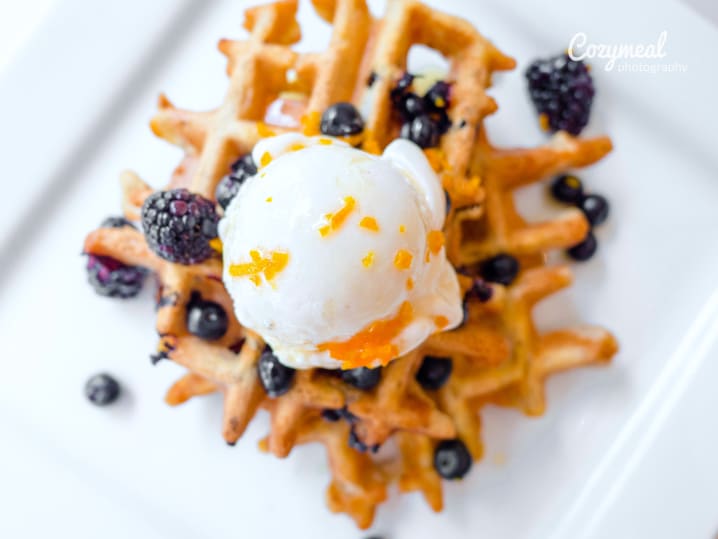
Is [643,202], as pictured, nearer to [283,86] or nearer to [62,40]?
[283,86]

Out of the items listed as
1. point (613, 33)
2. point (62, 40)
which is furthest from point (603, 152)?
point (62, 40)

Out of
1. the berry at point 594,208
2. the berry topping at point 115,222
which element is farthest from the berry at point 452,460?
the berry topping at point 115,222

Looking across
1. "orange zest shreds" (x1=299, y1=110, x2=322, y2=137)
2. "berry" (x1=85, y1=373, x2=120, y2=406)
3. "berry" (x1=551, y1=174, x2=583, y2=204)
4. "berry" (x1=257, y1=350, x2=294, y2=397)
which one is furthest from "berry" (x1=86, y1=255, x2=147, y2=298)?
"berry" (x1=551, y1=174, x2=583, y2=204)

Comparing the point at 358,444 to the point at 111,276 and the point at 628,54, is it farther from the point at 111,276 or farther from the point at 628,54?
the point at 628,54

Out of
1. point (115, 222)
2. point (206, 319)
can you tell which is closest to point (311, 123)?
point (206, 319)

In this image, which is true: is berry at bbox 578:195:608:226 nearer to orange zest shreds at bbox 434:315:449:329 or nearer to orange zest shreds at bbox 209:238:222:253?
orange zest shreds at bbox 434:315:449:329

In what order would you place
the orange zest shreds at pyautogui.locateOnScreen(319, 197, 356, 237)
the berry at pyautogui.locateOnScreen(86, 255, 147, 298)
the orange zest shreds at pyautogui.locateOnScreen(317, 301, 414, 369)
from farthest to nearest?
the berry at pyautogui.locateOnScreen(86, 255, 147, 298), the orange zest shreds at pyautogui.locateOnScreen(317, 301, 414, 369), the orange zest shreds at pyautogui.locateOnScreen(319, 197, 356, 237)

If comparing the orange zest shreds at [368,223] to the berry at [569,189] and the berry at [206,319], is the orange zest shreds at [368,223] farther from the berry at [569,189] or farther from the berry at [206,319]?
the berry at [569,189]
